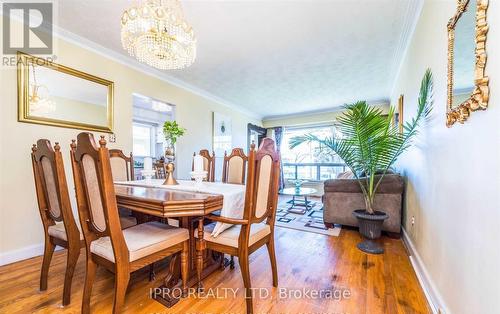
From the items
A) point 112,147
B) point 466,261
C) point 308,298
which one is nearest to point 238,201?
point 308,298

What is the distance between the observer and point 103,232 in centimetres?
123

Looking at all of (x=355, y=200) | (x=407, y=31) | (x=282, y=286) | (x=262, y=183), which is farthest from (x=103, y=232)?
(x=407, y=31)

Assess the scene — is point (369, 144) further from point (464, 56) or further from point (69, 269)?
point (69, 269)

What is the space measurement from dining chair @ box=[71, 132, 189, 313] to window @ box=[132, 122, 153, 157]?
4672 millimetres

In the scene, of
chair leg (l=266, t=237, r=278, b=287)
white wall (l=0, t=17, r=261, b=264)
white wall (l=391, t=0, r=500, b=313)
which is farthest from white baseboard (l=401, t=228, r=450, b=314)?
white wall (l=0, t=17, r=261, b=264)

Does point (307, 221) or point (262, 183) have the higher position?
point (262, 183)

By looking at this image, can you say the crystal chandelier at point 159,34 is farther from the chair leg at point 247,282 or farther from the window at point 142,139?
the window at point 142,139

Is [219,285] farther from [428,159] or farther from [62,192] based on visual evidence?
[428,159]

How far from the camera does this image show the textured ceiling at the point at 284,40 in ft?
6.70

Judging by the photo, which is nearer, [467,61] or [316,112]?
[467,61]

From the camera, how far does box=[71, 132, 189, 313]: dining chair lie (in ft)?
3.71

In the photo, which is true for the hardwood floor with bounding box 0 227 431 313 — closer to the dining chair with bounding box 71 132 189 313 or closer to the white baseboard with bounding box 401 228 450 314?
the white baseboard with bounding box 401 228 450 314

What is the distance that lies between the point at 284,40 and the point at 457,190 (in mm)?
2240

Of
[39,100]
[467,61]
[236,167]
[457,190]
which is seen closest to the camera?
[467,61]
